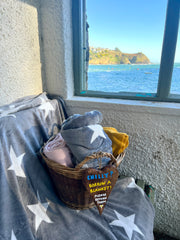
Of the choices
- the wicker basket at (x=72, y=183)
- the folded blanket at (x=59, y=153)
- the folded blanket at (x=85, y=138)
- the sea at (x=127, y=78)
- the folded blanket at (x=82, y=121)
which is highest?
the sea at (x=127, y=78)

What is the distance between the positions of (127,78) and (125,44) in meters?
0.22

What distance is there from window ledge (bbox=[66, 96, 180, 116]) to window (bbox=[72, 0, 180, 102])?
0.05 meters

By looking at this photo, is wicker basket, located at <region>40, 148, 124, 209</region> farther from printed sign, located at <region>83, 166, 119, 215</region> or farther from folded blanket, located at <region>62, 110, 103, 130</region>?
folded blanket, located at <region>62, 110, 103, 130</region>

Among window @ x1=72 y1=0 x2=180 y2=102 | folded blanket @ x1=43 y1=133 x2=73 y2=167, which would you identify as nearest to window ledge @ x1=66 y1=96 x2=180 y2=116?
window @ x1=72 y1=0 x2=180 y2=102

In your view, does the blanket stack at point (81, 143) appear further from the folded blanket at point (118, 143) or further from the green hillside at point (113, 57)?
the green hillside at point (113, 57)

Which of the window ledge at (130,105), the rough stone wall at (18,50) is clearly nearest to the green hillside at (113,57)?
the window ledge at (130,105)

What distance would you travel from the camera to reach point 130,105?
1025 millimetres

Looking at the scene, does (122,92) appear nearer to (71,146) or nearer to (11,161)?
(71,146)

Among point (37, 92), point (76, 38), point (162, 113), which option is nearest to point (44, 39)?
point (76, 38)

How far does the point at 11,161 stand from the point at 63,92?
0.61m

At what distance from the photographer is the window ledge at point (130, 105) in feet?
3.18

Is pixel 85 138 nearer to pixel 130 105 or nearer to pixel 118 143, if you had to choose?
pixel 118 143

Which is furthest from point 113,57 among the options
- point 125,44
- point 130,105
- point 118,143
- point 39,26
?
point 118,143

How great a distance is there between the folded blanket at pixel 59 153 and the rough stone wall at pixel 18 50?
35 cm
